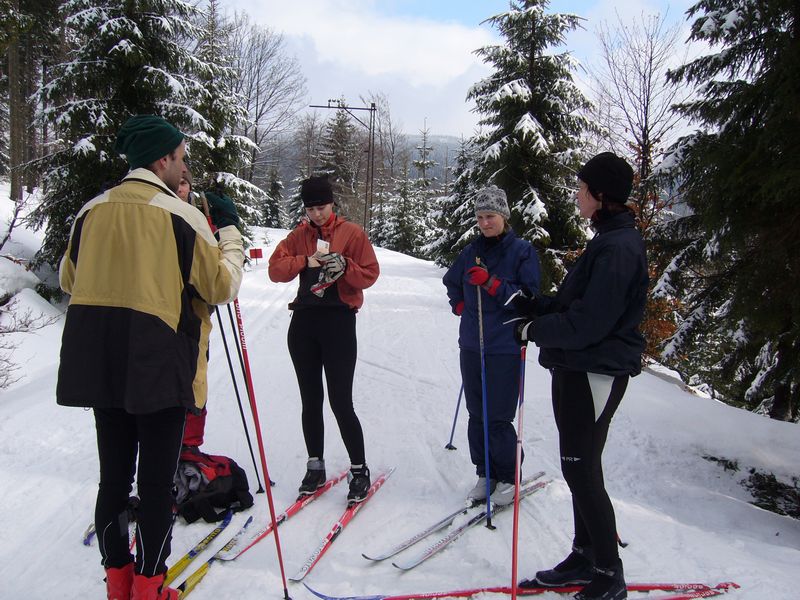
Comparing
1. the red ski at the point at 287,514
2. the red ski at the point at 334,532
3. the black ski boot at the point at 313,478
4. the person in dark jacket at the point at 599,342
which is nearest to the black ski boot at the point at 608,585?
the person in dark jacket at the point at 599,342

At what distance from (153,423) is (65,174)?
9275 millimetres

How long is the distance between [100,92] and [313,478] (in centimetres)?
955

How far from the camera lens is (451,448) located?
464cm

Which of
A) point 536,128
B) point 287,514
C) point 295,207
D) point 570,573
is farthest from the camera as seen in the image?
point 295,207

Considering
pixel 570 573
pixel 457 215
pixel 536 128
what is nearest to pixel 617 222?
pixel 570 573

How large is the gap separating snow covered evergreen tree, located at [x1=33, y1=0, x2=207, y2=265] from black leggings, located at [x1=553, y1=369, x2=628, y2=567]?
963 cm

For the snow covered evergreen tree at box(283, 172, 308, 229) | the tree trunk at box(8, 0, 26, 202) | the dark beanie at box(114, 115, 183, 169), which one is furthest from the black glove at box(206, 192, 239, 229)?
the snow covered evergreen tree at box(283, 172, 308, 229)

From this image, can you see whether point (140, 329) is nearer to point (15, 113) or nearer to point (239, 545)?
point (239, 545)

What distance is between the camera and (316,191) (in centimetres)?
353

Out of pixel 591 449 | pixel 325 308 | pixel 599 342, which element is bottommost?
pixel 591 449

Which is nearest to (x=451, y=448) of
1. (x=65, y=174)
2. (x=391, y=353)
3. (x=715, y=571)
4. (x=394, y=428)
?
(x=394, y=428)

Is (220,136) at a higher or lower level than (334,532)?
higher

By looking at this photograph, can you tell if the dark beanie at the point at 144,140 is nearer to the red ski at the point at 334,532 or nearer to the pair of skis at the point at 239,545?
the pair of skis at the point at 239,545

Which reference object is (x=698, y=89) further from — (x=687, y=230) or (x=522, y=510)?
(x=522, y=510)
